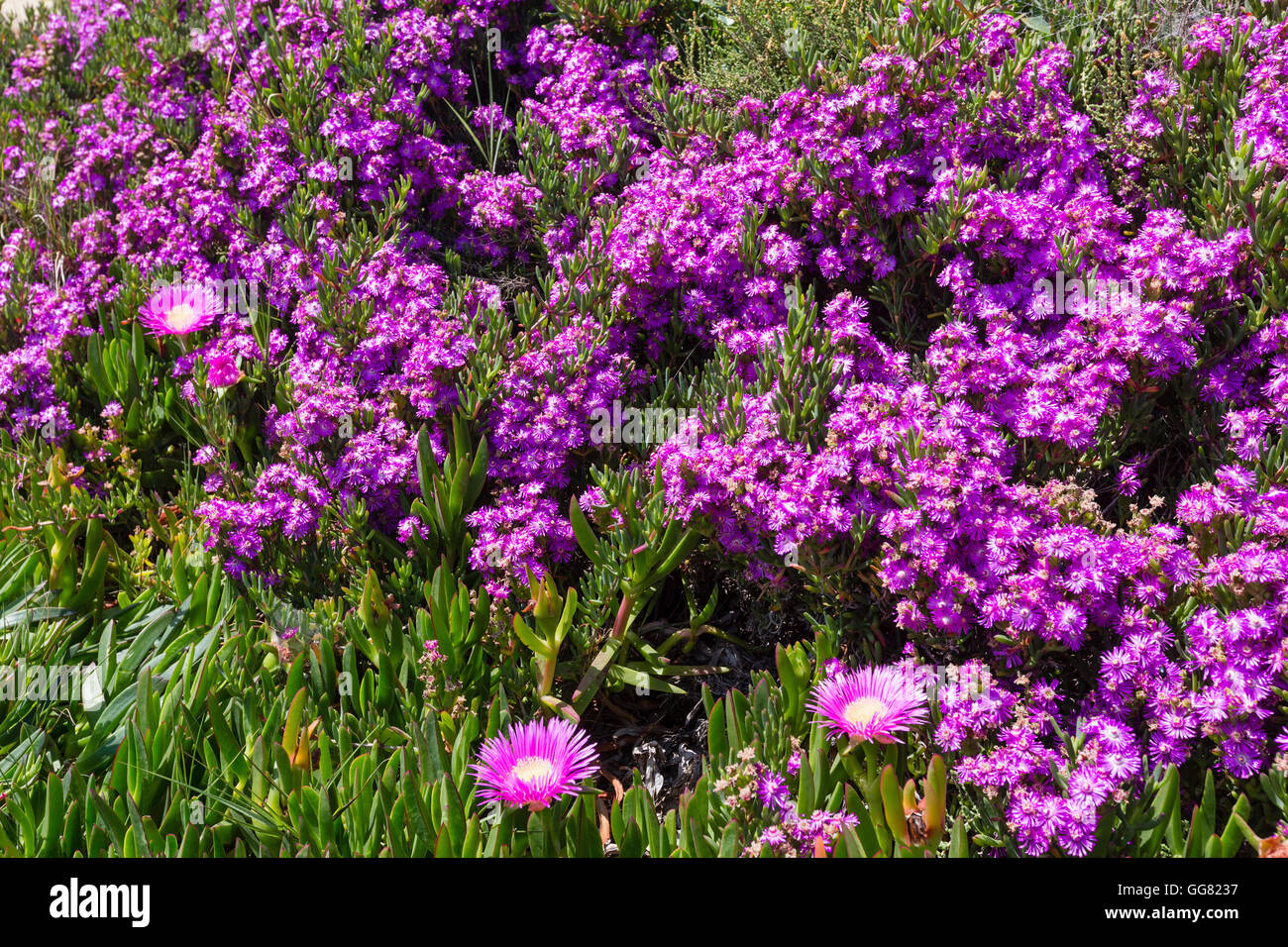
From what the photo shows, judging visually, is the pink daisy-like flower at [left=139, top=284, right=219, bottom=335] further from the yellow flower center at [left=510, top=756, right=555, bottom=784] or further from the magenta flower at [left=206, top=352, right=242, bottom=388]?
the yellow flower center at [left=510, top=756, right=555, bottom=784]

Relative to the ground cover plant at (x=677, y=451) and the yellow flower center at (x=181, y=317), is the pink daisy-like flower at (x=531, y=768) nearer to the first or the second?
the ground cover plant at (x=677, y=451)

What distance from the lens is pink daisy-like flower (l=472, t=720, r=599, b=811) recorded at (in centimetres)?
207

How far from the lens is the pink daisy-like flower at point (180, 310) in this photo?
12.3 ft

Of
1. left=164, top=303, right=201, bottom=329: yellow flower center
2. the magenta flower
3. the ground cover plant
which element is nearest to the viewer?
the ground cover plant

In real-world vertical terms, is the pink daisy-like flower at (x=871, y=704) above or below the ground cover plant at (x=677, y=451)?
below

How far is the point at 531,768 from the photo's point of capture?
2117 mm

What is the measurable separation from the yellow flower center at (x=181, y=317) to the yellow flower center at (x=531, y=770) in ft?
7.97

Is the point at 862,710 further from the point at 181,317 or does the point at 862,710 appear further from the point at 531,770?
the point at 181,317

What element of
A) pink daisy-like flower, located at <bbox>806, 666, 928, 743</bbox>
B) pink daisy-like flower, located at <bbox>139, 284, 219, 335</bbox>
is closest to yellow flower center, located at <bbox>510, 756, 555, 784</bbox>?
pink daisy-like flower, located at <bbox>806, 666, 928, 743</bbox>

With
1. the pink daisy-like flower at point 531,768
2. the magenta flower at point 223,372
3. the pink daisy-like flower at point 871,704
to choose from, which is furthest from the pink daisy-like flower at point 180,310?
the pink daisy-like flower at point 871,704

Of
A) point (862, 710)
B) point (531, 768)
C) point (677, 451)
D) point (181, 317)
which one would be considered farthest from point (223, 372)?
point (862, 710)

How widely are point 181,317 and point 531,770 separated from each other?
8.28 feet

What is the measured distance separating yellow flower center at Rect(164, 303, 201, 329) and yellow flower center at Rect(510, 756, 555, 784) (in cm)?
243
